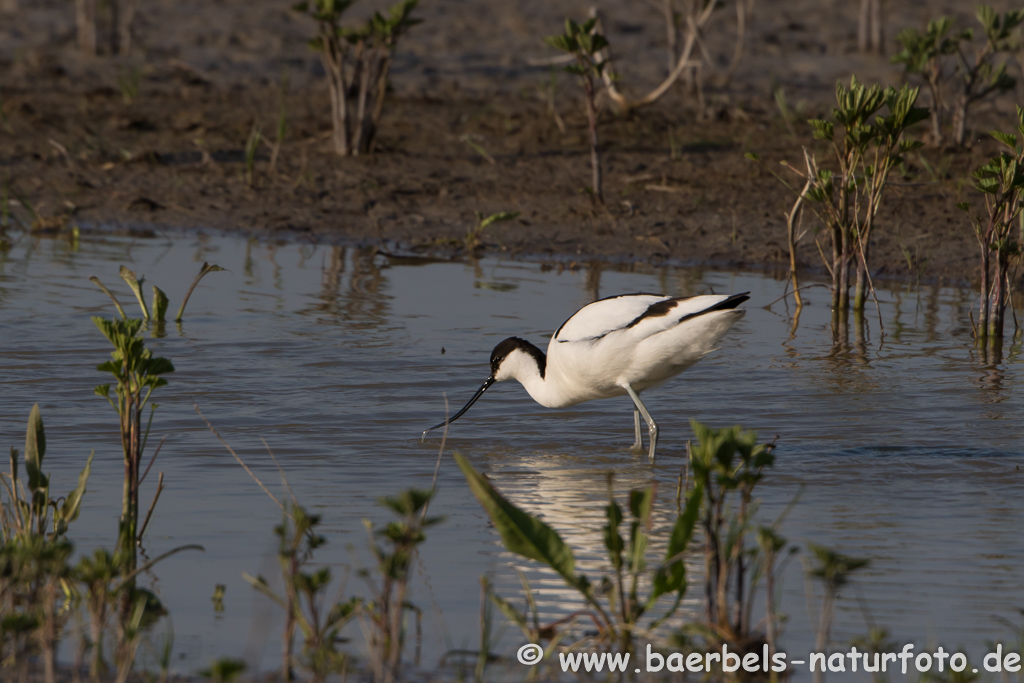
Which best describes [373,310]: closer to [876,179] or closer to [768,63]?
[876,179]

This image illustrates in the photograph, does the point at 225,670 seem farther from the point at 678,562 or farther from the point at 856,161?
the point at 856,161

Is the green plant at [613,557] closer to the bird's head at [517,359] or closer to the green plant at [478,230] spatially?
the bird's head at [517,359]

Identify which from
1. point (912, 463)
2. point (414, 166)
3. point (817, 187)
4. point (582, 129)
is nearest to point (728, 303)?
point (912, 463)

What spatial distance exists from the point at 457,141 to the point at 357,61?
1.58m

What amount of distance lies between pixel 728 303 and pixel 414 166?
21.0 feet

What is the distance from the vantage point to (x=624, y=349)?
532 cm

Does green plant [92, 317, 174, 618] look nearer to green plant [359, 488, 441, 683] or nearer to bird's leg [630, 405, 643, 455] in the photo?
green plant [359, 488, 441, 683]

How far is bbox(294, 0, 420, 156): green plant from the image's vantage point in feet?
32.6

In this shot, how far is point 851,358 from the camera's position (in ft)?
22.1

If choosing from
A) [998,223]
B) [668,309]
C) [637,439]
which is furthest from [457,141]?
[668,309]

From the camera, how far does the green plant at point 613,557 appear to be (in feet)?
10.3

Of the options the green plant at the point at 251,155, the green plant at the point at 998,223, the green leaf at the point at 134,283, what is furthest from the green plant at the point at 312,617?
the green plant at the point at 251,155

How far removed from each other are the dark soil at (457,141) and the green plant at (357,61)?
255 millimetres
